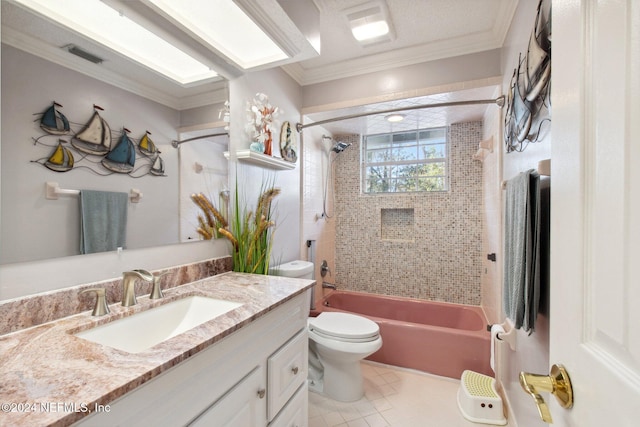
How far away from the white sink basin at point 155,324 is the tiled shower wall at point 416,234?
2.42 meters

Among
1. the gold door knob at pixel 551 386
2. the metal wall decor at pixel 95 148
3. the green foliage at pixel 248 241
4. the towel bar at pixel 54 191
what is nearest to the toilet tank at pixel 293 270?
the green foliage at pixel 248 241

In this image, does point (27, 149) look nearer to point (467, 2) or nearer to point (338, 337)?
point (338, 337)

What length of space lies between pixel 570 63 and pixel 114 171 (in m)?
1.38

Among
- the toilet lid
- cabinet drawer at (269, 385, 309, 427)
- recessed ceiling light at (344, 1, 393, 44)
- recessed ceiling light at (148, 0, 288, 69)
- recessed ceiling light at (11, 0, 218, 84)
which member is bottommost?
cabinet drawer at (269, 385, 309, 427)

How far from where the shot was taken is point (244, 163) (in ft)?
5.77

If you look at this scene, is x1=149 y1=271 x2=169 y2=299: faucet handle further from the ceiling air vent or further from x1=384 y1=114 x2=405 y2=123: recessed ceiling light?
x1=384 y1=114 x2=405 y2=123: recessed ceiling light

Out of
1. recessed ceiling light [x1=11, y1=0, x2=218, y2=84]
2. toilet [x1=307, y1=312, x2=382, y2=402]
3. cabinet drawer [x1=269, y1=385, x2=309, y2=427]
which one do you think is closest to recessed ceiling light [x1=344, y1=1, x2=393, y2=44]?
recessed ceiling light [x1=11, y1=0, x2=218, y2=84]

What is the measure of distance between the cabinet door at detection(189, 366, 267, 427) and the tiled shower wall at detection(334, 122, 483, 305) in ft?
8.01

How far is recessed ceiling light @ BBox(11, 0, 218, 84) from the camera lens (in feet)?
2.96

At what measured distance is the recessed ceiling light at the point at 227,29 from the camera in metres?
1.17

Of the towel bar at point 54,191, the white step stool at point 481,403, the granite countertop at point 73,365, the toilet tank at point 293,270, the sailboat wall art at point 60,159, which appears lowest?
the white step stool at point 481,403

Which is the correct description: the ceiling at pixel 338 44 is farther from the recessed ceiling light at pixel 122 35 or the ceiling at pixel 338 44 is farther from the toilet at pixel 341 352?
the toilet at pixel 341 352

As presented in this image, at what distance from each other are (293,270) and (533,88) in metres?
1.71

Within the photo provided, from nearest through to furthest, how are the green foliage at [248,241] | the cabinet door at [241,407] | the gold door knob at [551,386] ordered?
the gold door knob at [551,386] < the cabinet door at [241,407] < the green foliage at [248,241]
